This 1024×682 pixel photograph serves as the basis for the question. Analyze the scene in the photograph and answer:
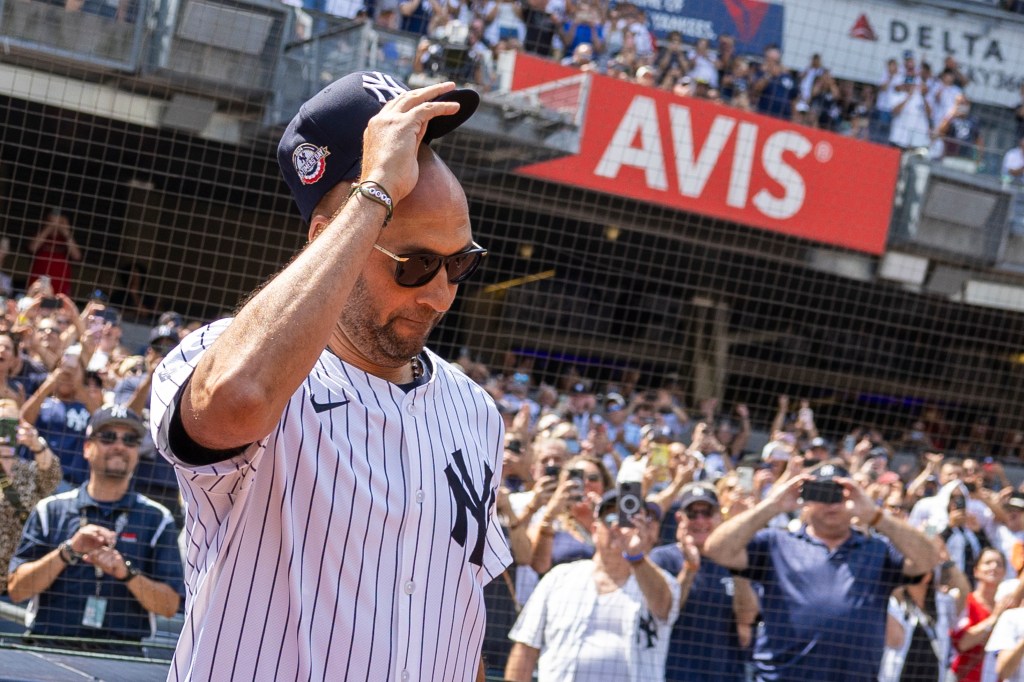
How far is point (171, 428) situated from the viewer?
4.27 ft

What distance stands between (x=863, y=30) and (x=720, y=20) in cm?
371

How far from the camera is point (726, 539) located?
15.6 feet

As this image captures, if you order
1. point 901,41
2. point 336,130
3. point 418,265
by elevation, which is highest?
point 901,41

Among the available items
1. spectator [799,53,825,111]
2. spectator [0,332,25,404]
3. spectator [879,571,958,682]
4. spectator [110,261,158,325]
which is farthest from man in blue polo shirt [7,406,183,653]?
spectator [799,53,825,111]

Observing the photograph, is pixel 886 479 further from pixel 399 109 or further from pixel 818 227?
pixel 399 109

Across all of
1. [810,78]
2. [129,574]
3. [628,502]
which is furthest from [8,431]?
[810,78]

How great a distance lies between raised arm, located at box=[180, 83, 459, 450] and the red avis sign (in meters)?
9.08

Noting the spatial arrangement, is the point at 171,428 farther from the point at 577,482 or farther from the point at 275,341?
the point at 577,482

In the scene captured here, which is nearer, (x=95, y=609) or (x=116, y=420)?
(x=95, y=609)

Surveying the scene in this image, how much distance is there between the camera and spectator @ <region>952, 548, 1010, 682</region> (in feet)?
17.6

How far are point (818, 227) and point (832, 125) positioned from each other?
75.3 inches

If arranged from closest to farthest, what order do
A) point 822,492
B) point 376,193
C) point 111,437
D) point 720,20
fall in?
point 376,193 → point 111,437 → point 822,492 → point 720,20

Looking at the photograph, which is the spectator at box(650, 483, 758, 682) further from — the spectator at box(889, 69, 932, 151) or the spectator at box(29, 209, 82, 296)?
the spectator at box(889, 69, 932, 151)

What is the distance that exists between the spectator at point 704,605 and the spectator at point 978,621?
1.20 meters
